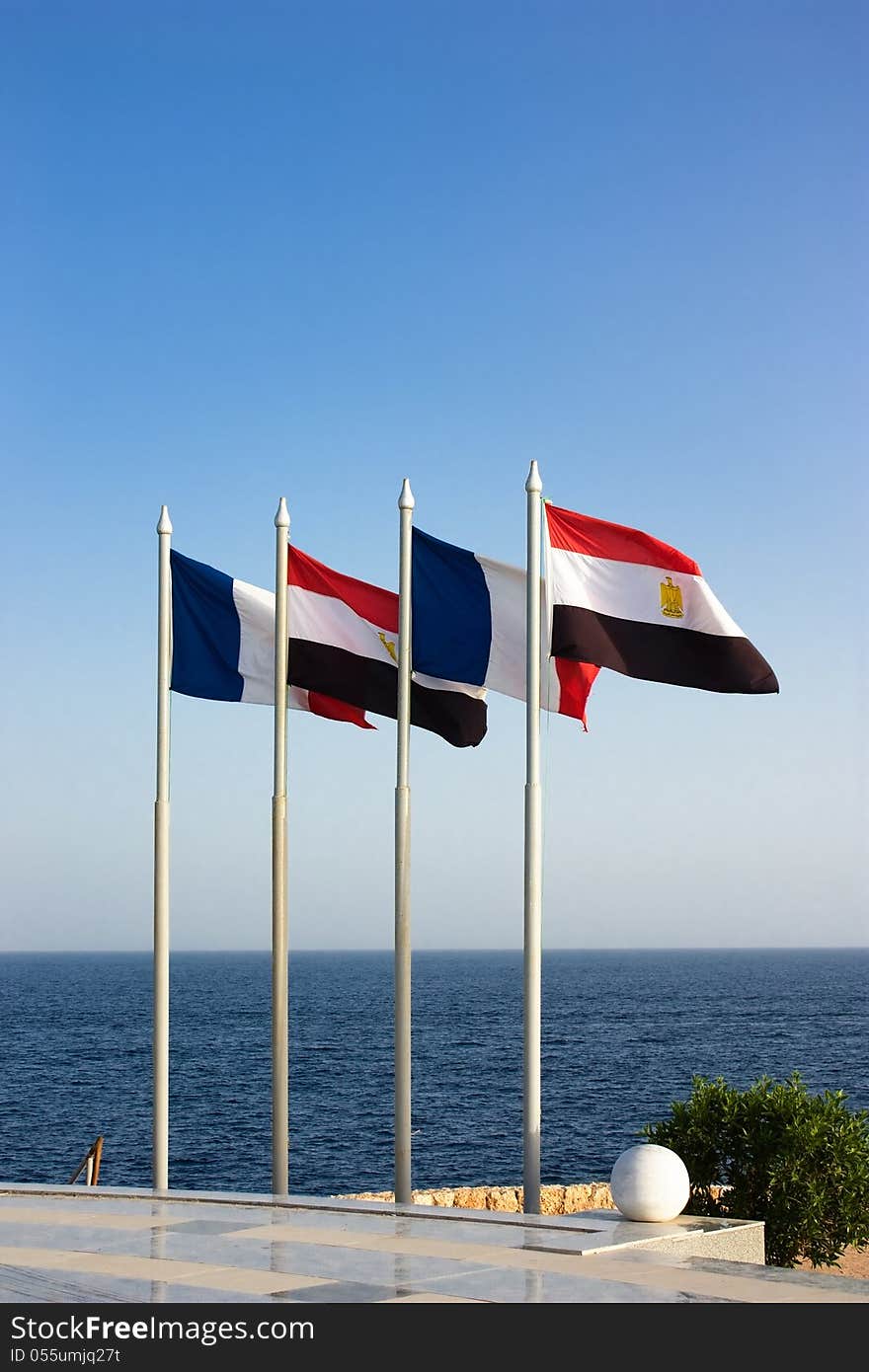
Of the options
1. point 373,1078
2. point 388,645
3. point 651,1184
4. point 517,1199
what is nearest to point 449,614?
point 388,645

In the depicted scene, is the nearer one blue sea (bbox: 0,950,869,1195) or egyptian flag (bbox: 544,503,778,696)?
egyptian flag (bbox: 544,503,778,696)

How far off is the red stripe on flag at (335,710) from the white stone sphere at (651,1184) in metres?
6.66

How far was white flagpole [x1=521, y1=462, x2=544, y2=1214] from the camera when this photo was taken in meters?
15.6

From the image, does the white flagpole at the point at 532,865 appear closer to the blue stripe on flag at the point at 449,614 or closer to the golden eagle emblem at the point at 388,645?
the blue stripe on flag at the point at 449,614

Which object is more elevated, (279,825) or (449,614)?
(449,614)

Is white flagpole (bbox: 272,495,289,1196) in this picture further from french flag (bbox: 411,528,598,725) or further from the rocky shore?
the rocky shore

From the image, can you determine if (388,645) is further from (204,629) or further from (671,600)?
(671,600)

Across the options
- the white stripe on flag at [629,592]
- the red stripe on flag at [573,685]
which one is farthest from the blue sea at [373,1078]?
the white stripe on flag at [629,592]

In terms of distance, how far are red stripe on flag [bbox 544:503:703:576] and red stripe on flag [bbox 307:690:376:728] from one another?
3.70 meters

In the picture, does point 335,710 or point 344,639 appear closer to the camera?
point 344,639

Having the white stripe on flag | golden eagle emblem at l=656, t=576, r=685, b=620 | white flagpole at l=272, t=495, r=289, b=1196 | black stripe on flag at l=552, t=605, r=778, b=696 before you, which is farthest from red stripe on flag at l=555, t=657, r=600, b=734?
white flagpole at l=272, t=495, r=289, b=1196

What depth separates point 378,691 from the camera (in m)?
18.3

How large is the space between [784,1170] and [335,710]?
7.70 meters
